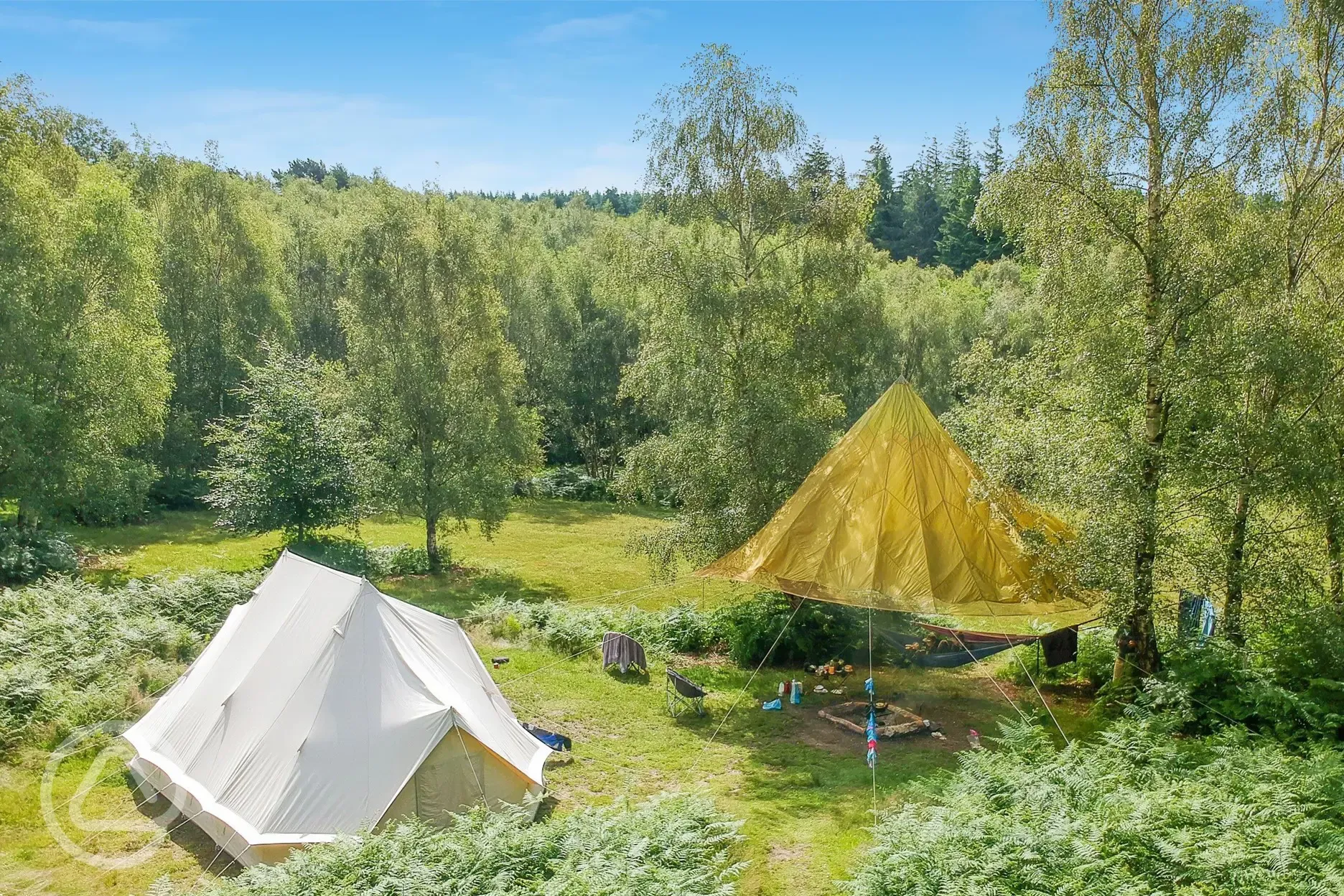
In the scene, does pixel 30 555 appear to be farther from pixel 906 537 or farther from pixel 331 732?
pixel 906 537

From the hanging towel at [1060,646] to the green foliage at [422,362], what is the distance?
14.9 metres

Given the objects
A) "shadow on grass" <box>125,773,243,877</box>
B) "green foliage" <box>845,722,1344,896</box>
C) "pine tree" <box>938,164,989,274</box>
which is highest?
"pine tree" <box>938,164,989,274</box>

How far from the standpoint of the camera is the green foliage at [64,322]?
63.4 ft

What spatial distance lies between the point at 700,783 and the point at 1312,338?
934cm

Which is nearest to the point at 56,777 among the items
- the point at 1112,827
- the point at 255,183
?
the point at 1112,827

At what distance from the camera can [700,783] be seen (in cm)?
1097

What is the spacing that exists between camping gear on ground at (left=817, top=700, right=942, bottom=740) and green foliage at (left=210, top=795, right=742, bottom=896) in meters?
4.03

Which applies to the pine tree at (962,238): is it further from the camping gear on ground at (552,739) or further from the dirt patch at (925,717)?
the camping gear on ground at (552,739)

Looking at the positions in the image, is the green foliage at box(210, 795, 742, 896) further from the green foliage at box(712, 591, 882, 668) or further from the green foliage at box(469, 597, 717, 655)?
the green foliage at box(469, 597, 717, 655)

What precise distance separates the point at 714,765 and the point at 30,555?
16541 millimetres

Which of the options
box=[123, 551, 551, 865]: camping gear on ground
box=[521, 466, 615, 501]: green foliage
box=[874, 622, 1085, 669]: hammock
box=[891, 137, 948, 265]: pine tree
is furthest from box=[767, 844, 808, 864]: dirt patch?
box=[891, 137, 948, 265]: pine tree

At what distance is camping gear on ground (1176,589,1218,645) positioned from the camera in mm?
12172

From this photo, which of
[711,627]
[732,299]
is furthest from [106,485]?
[732,299]

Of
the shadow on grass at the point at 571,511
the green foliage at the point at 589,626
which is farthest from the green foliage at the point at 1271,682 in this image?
the shadow on grass at the point at 571,511
